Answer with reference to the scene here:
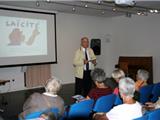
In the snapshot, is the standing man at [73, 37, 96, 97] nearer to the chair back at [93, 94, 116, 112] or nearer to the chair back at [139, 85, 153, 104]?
the chair back at [139, 85, 153, 104]

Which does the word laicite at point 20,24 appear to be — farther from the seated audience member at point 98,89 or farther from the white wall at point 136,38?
the seated audience member at point 98,89

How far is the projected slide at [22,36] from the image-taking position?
725 cm

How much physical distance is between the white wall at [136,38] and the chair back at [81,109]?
6.18 meters

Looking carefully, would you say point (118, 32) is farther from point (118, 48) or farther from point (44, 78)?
point (44, 78)

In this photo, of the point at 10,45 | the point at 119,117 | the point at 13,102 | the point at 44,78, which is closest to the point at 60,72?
the point at 44,78

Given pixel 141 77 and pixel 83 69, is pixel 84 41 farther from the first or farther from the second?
pixel 141 77

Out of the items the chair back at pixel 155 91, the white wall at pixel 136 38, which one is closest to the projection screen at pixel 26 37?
the white wall at pixel 136 38

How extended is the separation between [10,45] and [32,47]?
0.74m

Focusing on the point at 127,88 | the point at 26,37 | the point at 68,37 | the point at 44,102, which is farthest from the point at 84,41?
the point at 127,88

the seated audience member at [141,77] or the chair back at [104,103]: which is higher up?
the seated audience member at [141,77]

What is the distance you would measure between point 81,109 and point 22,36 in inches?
→ 186

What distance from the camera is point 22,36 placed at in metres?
7.66

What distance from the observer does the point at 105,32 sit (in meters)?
10.6

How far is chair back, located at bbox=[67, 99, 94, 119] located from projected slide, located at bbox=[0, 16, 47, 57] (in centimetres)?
433
